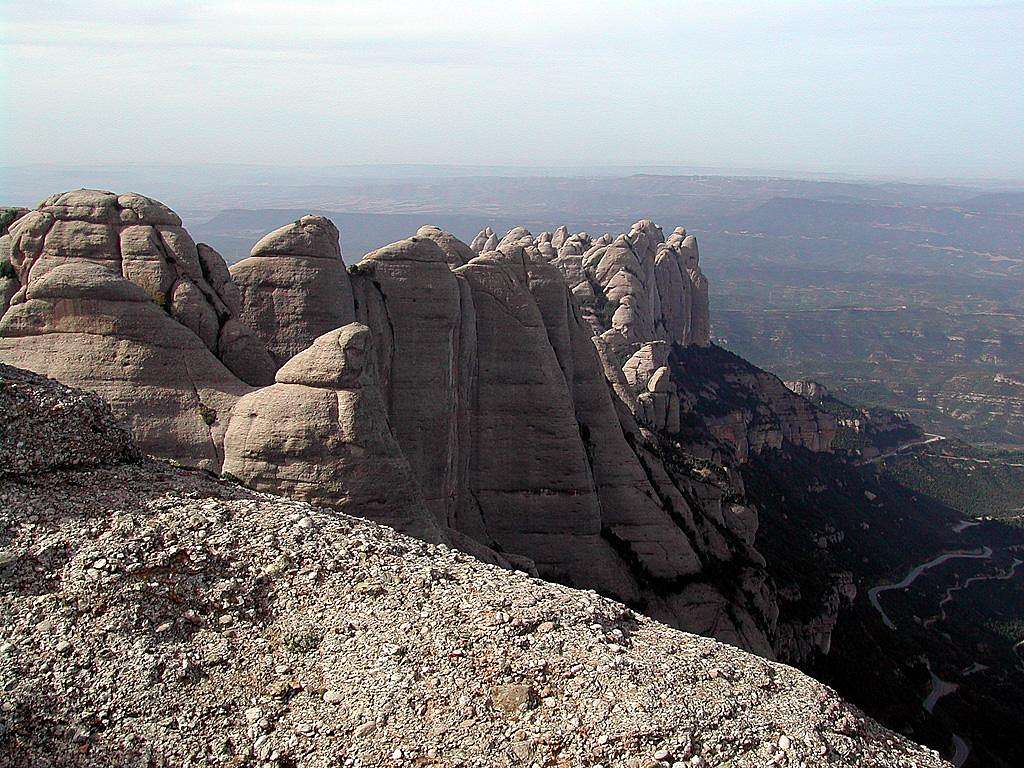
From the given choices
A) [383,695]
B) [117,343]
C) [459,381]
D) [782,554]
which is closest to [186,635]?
[383,695]

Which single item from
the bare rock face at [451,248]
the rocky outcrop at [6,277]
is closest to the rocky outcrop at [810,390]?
the bare rock face at [451,248]

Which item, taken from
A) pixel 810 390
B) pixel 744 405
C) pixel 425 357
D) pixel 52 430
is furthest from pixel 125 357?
pixel 810 390

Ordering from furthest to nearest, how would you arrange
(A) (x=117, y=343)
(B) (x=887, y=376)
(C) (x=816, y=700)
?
(B) (x=887, y=376), (A) (x=117, y=343), (C) (x=816, y=700)

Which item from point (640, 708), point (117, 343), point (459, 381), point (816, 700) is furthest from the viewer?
point (459, 381)

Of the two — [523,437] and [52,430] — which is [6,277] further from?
[523,437]

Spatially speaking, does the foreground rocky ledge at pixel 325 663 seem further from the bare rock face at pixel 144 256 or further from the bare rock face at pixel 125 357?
the bare rock face at pixel 144 256

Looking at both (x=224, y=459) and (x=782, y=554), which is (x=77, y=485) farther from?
(x=782, y=554)

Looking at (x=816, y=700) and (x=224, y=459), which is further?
(x=224, y=459)
